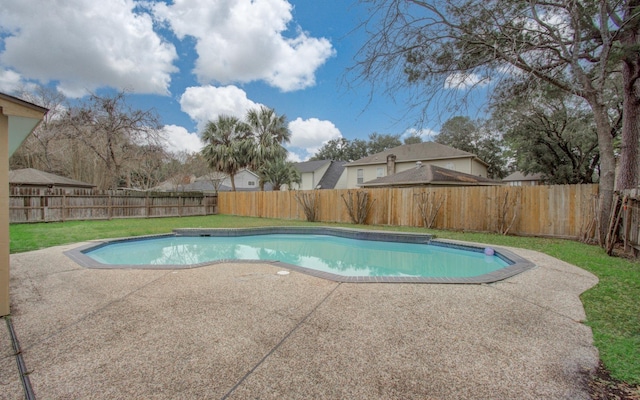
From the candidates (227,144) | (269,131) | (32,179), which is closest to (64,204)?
(32,179)

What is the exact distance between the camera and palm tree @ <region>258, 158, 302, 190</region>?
69.8 ft

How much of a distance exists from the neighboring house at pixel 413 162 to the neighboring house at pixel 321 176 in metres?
2.31

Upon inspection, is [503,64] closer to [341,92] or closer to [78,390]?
[341,92]

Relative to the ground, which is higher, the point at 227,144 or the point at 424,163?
the point at 227,144

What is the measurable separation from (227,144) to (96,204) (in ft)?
31.2

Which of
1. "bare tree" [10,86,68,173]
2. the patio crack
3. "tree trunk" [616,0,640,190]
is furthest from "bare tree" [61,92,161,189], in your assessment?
"tree trunk" [616,0,640,190]

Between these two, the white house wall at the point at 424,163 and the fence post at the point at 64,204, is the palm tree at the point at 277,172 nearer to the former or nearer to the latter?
the white house wall at the point at 424,163

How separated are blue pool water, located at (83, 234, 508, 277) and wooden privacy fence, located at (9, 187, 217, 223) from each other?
7.15 meters

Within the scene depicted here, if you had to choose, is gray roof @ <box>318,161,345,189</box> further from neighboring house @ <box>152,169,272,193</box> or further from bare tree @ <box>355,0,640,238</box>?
bare tree @ <box>355,0,640,238</box>

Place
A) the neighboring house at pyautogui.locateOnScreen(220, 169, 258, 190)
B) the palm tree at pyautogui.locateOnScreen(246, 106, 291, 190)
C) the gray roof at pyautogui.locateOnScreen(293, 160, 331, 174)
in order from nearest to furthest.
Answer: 1. the palm tree at pyautogui.locateOnScreen(246, 106, 291, 190)
2. the gray roof at pyautogui.locateOnScreen(293, 160, 331, 174)
3. the neighboring house at pyautogui.locateOnScreen(220, 169, 258, 190)

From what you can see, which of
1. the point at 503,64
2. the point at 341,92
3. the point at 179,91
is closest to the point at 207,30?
the point at 179,91

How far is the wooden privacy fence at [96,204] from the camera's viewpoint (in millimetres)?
12539

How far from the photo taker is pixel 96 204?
47.6 feet

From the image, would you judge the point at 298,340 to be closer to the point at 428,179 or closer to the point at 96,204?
the point at 428,179
